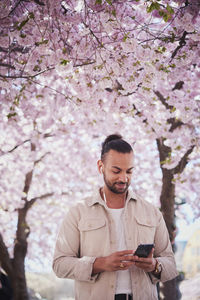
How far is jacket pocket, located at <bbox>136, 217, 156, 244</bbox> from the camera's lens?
2.81 m

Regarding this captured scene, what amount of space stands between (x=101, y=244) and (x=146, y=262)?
39 cm

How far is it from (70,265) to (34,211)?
9528 mm

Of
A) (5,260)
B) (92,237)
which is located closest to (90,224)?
(92,237)

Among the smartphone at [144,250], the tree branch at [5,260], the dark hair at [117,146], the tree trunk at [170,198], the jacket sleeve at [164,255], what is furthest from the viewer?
the tree branch at [5,260]

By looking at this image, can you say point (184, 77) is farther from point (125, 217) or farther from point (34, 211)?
point (34, 211)

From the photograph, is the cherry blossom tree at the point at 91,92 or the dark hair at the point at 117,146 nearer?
the dark hair at the point at 117,146

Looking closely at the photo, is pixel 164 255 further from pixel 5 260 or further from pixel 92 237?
pixel 5 260

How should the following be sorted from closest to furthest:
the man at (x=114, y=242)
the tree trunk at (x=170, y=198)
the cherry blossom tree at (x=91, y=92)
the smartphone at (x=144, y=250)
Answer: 1. the smartphone at (x=144, y=250)
2. the man at (x=114, y=242)
3. the cherry blossom tree at (x=91, y=92)
4. the tree trunk at (x=170, y=198)

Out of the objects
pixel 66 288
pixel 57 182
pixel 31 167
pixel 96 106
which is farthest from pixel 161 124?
pixel 66 288

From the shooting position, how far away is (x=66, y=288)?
12000mm

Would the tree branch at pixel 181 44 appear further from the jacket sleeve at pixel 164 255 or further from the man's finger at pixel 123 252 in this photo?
the man's finger at pixel 123 252

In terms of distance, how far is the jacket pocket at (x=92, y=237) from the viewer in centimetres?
274

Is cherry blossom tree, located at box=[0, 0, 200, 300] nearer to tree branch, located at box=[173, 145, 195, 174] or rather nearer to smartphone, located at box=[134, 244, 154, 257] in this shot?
tree branch, located at box=[173, 145, 195, 174]

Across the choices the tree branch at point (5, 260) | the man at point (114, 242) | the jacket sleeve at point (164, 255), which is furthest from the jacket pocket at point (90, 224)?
the tree branch at point (5, 260)
